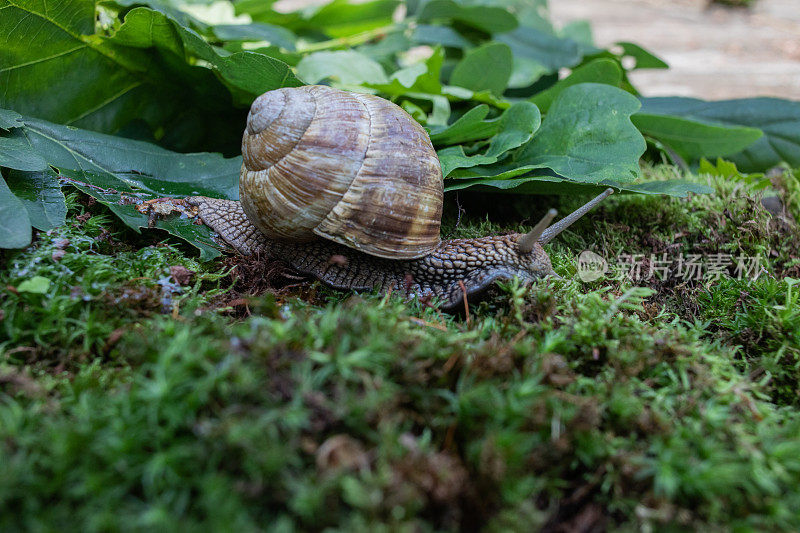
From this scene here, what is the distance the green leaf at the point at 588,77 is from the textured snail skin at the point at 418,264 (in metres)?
1.09

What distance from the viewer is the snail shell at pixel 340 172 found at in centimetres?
221

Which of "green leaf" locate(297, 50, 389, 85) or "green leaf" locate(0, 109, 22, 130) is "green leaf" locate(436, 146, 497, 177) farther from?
Answer: "green leaf" locate(0, 109, 22, 130)

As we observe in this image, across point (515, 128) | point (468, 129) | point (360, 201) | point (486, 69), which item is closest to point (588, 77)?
point (486, 69)

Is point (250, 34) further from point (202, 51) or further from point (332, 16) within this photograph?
point (332, 16)

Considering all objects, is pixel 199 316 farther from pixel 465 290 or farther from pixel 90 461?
pixel 465 290

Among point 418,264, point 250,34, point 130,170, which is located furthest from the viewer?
point 250,34

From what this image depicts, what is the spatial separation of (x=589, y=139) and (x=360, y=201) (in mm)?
1219

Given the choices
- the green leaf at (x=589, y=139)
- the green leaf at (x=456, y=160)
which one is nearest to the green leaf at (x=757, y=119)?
the green leaf at (x=589, y=139)

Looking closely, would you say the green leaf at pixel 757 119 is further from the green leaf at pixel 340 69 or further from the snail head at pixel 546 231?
the green leaf at pixel 340 69

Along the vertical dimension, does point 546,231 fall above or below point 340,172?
below

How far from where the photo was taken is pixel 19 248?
192 centimetres

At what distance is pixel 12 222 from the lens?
1966 mm

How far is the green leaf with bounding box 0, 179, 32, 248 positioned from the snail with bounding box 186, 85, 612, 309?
2.64ft

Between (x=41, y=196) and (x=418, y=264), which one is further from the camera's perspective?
(x=418, y=264)
